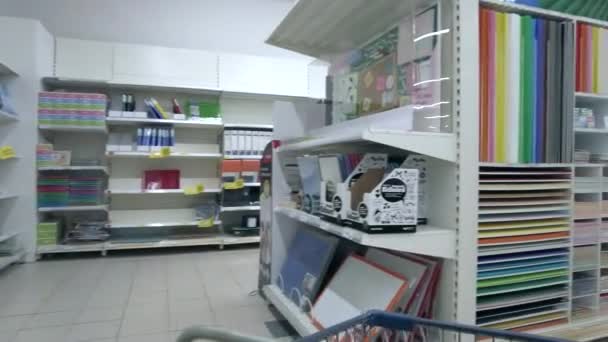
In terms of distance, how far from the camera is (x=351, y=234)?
132cm

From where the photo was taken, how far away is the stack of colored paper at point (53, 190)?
3689 mm

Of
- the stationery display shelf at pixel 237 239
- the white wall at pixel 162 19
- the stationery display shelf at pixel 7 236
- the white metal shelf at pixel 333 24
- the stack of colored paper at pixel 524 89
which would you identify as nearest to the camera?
the stack of colored paper at pixel 524 89

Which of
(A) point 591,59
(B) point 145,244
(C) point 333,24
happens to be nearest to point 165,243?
(B) point 145,244

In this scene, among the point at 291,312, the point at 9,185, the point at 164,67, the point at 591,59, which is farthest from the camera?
the point at 164,67

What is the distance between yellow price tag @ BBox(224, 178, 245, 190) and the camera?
→ 412cm

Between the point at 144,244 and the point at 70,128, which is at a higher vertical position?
the point at 70,128

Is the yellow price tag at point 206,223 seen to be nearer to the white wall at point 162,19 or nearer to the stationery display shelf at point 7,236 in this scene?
the stationery display shelf at point 7,236

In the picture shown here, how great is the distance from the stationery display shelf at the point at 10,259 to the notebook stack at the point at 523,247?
356cm

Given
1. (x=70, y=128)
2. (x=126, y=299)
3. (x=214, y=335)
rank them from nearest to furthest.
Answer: (x=214, y=335)
(x=126, y=299)
(x=70, y=128)

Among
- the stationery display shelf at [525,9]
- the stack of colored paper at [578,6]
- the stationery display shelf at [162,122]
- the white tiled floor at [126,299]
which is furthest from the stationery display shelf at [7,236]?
the stack of colored paper at [578,6]

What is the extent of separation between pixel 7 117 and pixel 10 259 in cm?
126

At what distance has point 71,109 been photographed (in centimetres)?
371

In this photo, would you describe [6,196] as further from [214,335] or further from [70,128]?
[214,335]

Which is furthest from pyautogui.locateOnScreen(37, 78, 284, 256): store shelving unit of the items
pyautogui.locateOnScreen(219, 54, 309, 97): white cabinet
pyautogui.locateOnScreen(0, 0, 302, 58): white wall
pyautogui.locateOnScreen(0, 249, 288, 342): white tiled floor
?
pyautogui.locateOnScreen(0, 0, 302, 58): white wall
